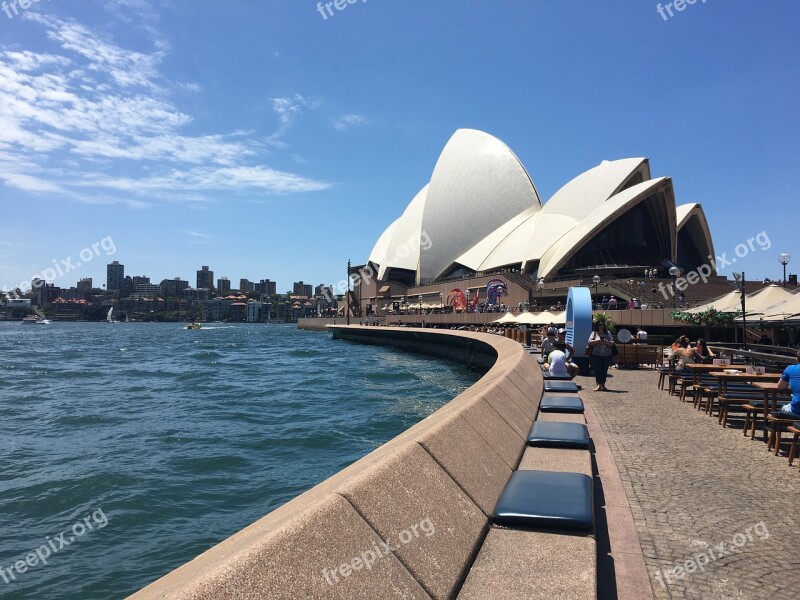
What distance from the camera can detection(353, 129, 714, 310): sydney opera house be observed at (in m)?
42.1

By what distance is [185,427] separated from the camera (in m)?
11.1

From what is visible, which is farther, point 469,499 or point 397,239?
point 397,239

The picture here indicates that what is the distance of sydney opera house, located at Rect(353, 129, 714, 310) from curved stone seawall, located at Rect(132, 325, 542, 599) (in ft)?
126

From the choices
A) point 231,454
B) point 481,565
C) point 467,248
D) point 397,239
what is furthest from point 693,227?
point 481,565

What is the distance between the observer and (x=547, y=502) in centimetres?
319

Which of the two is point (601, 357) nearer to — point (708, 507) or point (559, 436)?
point (559, 436)

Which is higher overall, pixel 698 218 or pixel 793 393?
pixel 698 218

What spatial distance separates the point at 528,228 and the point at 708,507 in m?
48.0

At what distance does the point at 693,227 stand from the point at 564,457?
5161 cm

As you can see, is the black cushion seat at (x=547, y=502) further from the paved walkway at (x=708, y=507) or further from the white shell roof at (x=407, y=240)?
the white shell roof at (x=407, y=240)

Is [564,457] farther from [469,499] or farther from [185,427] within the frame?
[185,427]
